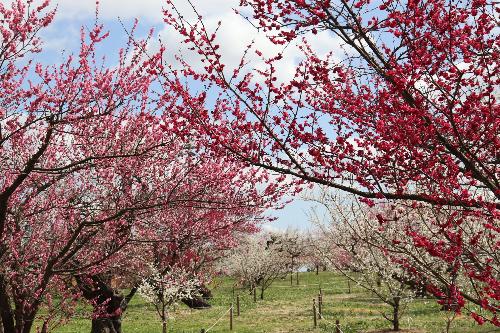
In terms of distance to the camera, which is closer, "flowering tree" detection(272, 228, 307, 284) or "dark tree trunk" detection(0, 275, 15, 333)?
"dark tree trunk" detection(0, 275, 15, 333)

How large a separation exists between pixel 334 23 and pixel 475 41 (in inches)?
61.6

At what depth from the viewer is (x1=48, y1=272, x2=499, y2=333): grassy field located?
65.9ft

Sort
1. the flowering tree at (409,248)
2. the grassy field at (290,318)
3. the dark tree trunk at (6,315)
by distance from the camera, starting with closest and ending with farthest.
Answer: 1. the flowering tree at (409,248)
2. the dark tree trunk at (6,315)
3. the grassy field at (290,318)

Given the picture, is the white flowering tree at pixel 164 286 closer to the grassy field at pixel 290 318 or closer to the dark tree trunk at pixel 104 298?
the dark tree trunk at pixel 104 298

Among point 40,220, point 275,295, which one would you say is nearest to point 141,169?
point 40,220

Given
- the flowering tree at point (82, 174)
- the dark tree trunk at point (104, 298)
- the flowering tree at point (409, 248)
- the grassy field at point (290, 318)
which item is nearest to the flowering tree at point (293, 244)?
the grassy field at point (290, 318)

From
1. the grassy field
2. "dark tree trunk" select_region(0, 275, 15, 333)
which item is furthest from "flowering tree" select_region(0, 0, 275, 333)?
the grassy field

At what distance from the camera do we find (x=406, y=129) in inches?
187

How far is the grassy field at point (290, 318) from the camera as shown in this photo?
20078 mm

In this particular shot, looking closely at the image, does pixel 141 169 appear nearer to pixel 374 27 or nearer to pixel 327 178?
pixel 327 178

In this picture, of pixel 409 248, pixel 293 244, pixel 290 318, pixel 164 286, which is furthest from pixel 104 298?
pixel 293 244

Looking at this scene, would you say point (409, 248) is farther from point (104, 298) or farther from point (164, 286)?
point (104, 298)

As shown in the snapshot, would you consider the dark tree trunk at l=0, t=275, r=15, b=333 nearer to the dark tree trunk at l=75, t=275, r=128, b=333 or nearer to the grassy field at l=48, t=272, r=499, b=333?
the dark tree trunk at l=75, t=275, r=128, b=333

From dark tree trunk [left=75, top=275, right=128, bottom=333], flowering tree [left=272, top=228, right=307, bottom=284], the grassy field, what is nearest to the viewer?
dark tree trunk [left=75, top=275, right=128, bottom=333]
